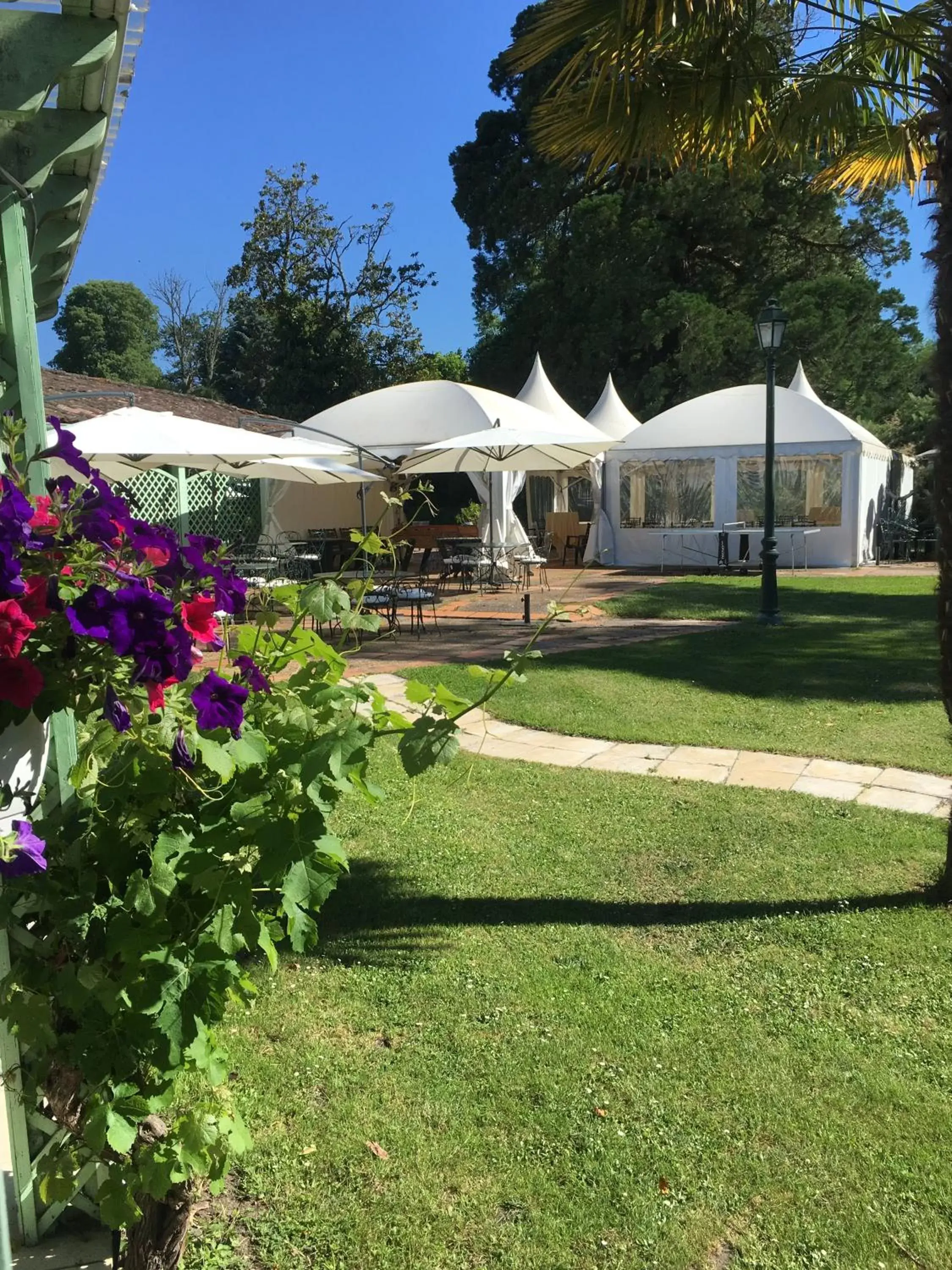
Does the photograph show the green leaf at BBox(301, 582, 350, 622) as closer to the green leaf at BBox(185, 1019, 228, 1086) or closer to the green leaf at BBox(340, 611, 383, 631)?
the green leaf at BBox(340, 611, 383, 631)

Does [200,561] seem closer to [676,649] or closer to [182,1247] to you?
[182,1247]

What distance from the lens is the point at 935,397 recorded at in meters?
3.98

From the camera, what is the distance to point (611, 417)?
22938 mm

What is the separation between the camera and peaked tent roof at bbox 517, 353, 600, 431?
70.2 feet

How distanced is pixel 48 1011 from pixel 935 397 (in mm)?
3959

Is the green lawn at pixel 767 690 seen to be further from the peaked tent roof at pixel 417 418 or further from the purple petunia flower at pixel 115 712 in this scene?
the peaked tent roof at pixel 417 418

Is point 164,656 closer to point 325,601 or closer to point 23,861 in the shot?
point 23,861

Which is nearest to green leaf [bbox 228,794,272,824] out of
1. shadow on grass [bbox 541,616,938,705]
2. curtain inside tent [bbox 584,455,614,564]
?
shadow on grass [bbox 541,616,938,705]

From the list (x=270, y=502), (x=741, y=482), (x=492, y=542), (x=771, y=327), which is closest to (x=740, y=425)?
(x=741, y=482)

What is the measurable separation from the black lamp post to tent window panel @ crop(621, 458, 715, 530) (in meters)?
7.46

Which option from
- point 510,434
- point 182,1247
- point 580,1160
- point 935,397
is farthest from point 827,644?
point 182,1247

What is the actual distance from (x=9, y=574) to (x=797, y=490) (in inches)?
787

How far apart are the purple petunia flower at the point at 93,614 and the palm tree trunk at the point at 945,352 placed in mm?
3423

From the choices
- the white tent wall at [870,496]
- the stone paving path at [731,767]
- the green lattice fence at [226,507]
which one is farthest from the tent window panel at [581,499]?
the stone paving path at [731,767]
